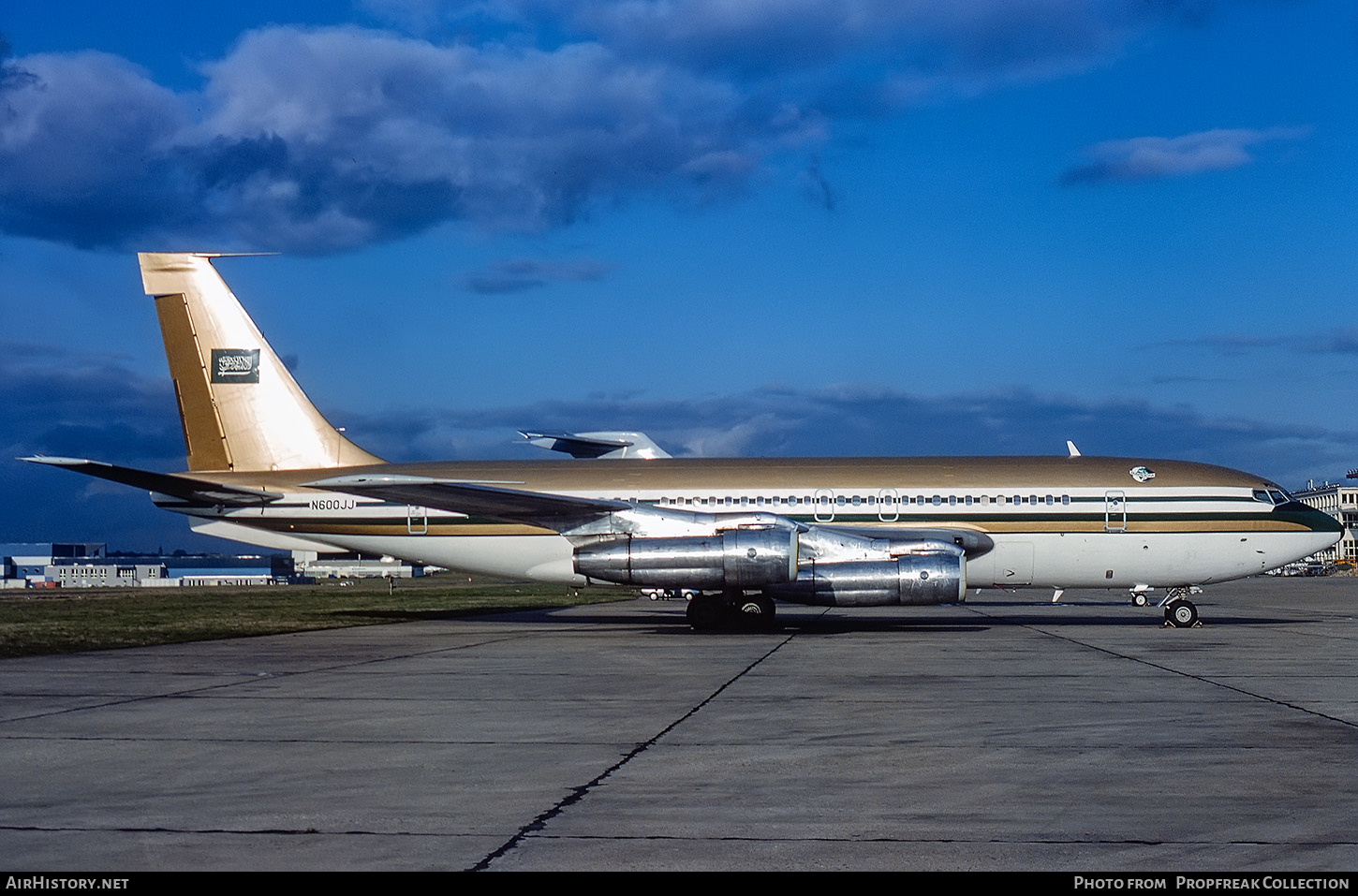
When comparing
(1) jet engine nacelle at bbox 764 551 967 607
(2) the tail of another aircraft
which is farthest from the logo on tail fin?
(1) jet engine nacelle at bbox 764 551 967 607

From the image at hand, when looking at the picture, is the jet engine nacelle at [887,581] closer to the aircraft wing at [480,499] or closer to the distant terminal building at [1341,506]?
the aircraft wing at [480,499]

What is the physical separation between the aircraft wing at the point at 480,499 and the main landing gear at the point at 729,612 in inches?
101

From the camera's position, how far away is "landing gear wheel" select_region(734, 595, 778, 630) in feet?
78.1

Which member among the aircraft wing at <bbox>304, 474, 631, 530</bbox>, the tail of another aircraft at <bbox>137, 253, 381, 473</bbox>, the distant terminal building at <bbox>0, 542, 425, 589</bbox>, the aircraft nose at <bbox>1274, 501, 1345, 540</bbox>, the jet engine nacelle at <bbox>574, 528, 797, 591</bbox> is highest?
the tail of another aircraft at <bbox>137, 253, 381, 473</bbox>

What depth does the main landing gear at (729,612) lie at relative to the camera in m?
23.1

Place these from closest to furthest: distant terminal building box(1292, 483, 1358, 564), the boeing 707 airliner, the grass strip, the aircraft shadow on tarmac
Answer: the grass strip
the boeing 707 airliner
the aircraft shadow on tarmac
distant terminal building box(1292, 483, 1358, 564)

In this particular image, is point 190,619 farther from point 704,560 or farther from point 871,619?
point 871,619

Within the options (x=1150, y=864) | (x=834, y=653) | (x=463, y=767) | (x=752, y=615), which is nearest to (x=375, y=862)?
(x=463, y=767)

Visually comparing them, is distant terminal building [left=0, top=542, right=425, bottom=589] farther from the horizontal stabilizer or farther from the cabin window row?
the cabin window row

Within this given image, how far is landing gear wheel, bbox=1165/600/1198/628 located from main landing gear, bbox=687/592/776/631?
808 centimetres

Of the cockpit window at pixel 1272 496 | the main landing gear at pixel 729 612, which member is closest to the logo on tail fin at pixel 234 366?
the main landing gear at pixel 729 612

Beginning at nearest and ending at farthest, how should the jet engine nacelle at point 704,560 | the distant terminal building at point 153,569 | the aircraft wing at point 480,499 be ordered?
the aircraft wing at point 480,499 < the jet engine nacelle at point 704,560 < the distant terminal building at point 153,569

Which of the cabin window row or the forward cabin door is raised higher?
the cabin window row
